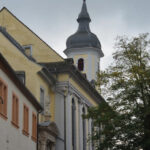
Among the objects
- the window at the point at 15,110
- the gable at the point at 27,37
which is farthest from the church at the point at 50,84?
the window at the point at 15,110

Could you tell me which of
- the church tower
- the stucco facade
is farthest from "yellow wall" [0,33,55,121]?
the church tower

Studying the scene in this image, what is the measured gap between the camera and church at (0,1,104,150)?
38.9 m

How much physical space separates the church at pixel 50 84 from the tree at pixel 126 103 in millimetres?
2992

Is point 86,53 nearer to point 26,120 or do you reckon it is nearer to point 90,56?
point 90,56

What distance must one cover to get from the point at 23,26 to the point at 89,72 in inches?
838

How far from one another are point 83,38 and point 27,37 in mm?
21250

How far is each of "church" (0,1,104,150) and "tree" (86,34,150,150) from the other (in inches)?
118

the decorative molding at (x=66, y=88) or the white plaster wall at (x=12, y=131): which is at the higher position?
the decorative molding at (x=66, y=88)

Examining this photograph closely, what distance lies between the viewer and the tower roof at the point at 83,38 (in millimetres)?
65438

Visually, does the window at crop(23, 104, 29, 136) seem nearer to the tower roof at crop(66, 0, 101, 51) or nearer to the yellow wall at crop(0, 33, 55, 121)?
the yellow wall at crop(0, 33, 55, 121)

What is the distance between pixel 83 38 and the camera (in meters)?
66.1

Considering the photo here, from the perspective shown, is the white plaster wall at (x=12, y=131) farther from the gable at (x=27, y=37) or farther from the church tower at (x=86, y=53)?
the church tower at (x=86, y=53)

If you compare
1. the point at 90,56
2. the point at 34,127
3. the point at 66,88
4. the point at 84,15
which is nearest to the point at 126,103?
the point at 34,127

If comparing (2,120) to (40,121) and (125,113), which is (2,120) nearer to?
(125,113)
